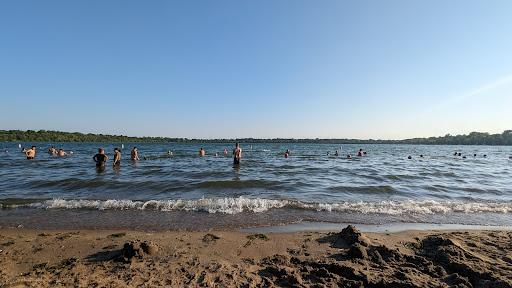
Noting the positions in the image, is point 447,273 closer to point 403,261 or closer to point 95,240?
point 403,261

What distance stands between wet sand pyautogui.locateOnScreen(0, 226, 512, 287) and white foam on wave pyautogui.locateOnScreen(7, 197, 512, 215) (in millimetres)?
2747

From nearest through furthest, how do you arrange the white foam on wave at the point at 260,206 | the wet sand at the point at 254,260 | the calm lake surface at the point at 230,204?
the wet sand at the point at 254,260 < the calm lake surface at the point at 230,204 < the white foam on wave at the point at 260,206

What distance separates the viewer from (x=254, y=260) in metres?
5.48

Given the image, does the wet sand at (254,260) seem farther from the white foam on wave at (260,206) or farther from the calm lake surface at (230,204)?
the white foam on wave at (260,206)

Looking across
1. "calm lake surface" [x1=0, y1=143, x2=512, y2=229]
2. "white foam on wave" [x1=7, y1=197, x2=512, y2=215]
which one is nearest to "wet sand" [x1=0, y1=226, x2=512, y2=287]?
"calm lake surface" [x1=0, y1=143, x2=512, y2=229]

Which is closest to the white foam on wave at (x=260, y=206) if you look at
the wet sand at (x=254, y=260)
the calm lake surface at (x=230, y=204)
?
the calm lake surface at (x=230, y=204)

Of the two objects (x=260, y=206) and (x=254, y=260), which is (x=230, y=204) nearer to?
(x=260, y=206)

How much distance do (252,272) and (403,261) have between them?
2555 mm

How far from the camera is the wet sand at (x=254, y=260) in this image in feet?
15.1

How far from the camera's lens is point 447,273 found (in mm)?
4930

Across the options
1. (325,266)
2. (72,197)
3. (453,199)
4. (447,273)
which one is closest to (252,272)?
(325,266)

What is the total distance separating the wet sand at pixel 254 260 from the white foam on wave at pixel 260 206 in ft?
9.01

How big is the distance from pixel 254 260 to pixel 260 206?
4776 millimetres

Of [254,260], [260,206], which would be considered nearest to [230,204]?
[260,206]
